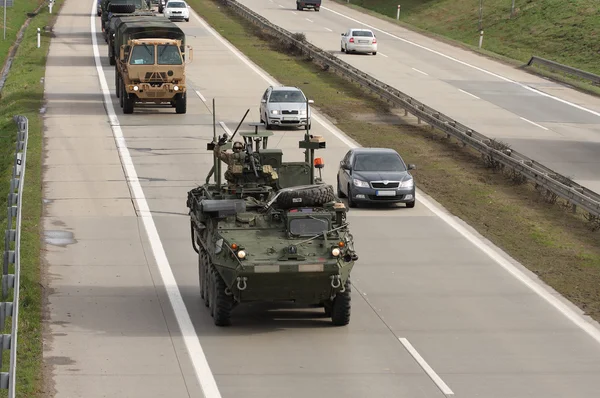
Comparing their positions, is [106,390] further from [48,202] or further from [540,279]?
[48,202]

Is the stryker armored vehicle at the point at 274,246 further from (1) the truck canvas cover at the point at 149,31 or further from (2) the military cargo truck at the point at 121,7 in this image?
(2) the military cargo truck at the point at 121,7

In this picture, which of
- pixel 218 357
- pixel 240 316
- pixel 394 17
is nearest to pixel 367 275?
pixel 240 316

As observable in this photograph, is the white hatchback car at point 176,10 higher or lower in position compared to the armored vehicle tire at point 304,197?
lower

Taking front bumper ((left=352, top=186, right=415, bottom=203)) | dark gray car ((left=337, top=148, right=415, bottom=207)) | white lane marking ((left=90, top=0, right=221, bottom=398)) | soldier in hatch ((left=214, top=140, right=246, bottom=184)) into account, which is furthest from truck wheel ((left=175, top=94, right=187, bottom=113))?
soldier in hatch ((left=214, top=140, right=246, bottom=184))

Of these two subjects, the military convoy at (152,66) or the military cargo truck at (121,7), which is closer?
the military convoy at (152,66)

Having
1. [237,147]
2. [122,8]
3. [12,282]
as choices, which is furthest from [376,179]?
[122,8]

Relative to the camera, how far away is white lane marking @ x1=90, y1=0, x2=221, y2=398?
56.1 ft

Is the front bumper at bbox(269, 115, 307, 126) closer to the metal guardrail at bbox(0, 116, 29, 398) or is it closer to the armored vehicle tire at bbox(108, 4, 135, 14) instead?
the metal guardrail at bbox(0, 116, 29, 398)

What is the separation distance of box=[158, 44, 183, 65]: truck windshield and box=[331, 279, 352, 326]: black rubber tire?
26.4 metres

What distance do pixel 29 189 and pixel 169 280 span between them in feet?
32.5

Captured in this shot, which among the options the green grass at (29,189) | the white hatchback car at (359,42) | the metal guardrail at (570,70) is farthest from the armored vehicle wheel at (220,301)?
the white hatchback car at (359,42)

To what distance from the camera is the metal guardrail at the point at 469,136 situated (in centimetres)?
3016

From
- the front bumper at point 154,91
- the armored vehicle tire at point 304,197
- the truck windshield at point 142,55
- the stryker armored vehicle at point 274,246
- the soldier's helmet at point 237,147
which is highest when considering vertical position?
the soldier's helmet at point 237,147

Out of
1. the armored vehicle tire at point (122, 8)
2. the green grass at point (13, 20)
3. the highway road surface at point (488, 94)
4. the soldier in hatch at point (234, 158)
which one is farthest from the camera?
the green grass at point (13, 20)
